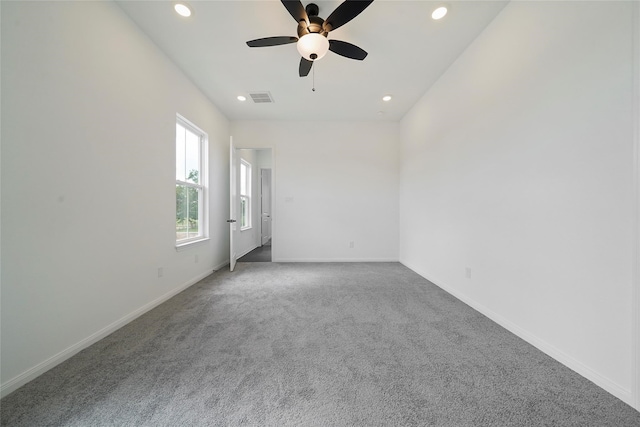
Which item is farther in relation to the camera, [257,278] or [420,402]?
[257,278]

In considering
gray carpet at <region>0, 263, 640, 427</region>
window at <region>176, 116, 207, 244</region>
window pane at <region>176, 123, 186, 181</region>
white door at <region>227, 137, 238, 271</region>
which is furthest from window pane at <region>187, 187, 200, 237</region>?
gray carpet at <region>0, 263, 640, 427</region>

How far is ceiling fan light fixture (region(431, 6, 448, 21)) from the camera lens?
2.05 m

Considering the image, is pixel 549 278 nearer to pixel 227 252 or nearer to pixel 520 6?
pixel 520 6

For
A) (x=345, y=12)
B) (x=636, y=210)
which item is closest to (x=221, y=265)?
(x=345, y=12)

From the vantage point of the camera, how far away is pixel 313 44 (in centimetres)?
199

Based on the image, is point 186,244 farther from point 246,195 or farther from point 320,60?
point 246,195

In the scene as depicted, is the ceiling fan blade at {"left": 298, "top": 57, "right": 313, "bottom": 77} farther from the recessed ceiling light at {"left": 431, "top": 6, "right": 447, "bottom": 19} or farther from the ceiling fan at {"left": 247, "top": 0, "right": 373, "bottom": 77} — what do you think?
the recessed ceiling light at {"left": 431, "top": 6, "right": 447, "bottom": 19}

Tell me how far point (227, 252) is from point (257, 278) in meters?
1.30

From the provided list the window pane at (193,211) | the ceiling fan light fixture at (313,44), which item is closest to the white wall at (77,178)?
the window pane at (193,211)

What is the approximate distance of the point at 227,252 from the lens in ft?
14.9

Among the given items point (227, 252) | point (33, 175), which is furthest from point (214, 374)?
point (227, 252)

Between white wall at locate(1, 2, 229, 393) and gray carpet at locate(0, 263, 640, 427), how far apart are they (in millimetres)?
286

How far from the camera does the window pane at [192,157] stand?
11.0ft

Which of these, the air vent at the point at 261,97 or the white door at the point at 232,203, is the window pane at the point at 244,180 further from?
the air vent at the point at 261,97
